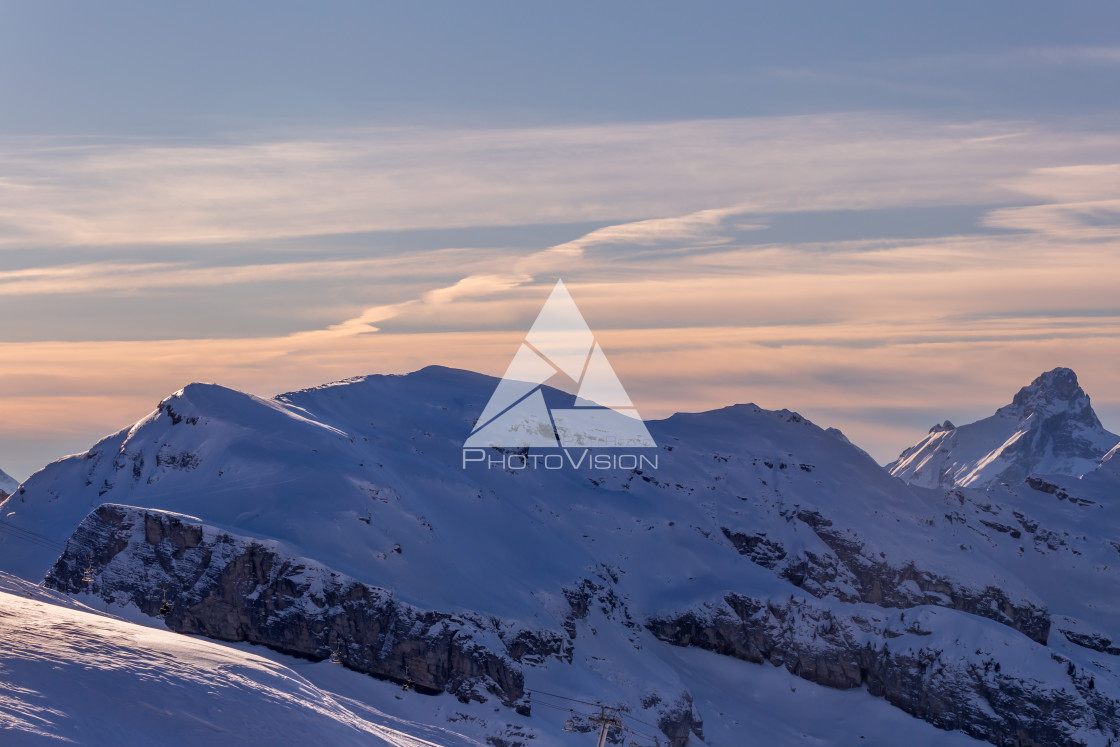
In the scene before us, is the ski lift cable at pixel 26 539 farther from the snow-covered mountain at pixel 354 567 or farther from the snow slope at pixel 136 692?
the snow slope at pixel 136 692

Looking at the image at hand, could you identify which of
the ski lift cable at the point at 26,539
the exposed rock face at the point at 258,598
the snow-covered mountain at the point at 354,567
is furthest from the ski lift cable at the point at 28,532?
the exposed rock face at the point at 258,598

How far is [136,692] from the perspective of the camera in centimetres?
8712

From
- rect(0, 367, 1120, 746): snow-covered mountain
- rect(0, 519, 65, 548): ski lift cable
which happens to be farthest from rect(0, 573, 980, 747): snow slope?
rect(0, 519, 65, 548): ski lift cable

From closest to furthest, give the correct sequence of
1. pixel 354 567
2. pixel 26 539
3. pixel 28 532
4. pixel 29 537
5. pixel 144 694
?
pixel 144 694 → pixel 354 567 → pixel 26 539 → pixel 29 537 → pixel 28 532

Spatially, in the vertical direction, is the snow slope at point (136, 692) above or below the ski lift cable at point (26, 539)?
below

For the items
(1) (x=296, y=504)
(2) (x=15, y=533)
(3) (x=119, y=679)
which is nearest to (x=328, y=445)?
(1) (x=296, y=504)

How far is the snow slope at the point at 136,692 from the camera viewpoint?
79.1 metres

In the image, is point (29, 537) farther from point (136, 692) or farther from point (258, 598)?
point (136, 692)

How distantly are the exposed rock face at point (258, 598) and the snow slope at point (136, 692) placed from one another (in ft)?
145

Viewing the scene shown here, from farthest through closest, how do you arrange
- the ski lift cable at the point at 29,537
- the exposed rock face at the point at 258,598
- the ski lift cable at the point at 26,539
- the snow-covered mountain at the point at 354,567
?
the ski lift cable at the point at 26,539
the ski lift cable at the point at 29,537
the snow-covered mountain at the point at 354,567
the exposed rock face at the point at 258,598

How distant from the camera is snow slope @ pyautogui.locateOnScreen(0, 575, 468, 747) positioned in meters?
79.1

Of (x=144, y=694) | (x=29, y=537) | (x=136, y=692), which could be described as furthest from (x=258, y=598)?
(x=136, y=692)

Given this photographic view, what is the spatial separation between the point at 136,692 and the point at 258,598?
68.5 m

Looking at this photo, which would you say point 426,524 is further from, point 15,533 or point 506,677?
point 15,533
